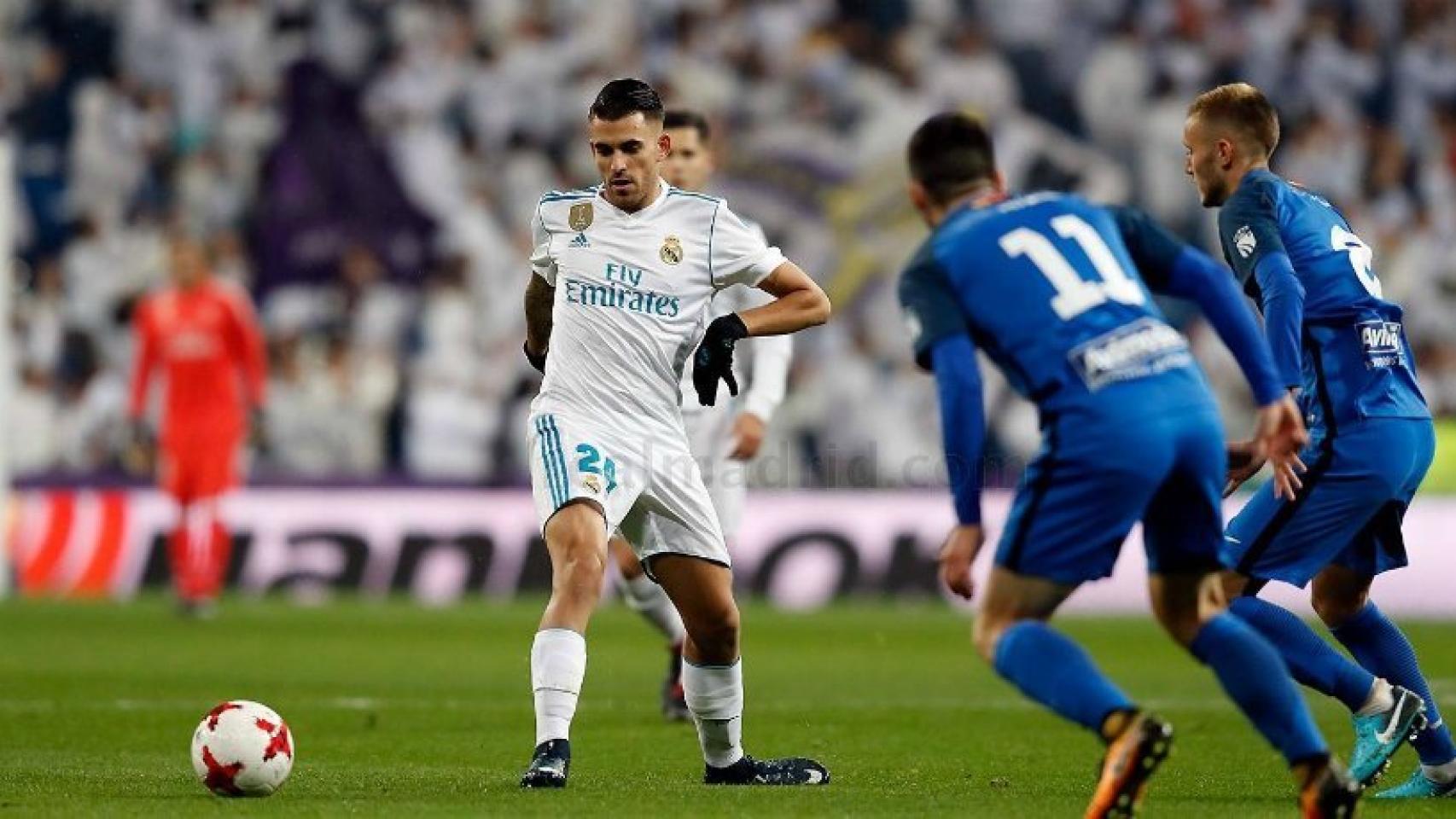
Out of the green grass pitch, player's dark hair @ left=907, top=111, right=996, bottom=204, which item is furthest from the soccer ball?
player's dark hair @ left=907, top=111, right=996, bottom=204

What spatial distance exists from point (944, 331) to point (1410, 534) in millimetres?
12012

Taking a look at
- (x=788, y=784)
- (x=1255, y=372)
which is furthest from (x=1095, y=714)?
(x=788, y=784)

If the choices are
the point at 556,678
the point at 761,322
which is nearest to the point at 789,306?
the point at 761,322

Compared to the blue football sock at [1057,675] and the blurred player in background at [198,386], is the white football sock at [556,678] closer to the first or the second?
the blue football sock at [1057,675]

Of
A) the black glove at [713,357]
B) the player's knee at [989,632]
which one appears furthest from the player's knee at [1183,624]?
the black glove at [713,357]

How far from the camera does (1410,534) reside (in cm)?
1698

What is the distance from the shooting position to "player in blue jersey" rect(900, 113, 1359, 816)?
5754 mm

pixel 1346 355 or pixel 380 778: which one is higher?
pixel 1346 355

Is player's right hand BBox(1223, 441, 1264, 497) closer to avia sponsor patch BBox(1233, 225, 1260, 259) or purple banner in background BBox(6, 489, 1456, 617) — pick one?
avia sponsor patch BBox(1233, 225, 1260, 259)

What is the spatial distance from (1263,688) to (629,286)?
2582 millimetres

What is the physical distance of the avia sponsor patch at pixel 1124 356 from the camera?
229 inches

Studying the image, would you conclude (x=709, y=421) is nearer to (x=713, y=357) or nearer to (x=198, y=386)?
(x=713, y=357)

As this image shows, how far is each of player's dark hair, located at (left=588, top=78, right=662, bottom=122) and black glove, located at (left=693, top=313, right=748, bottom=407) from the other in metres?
0.84

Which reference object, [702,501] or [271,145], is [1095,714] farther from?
[271,145]
